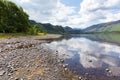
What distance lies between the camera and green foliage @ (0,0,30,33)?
90.7m

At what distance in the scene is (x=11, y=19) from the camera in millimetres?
97188

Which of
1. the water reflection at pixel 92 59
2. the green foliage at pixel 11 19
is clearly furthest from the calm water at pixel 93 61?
the green foliage at pixel 11 19

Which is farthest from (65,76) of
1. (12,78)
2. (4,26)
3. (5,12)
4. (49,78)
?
(5,12)

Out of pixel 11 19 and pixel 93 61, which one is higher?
pixel 11 19

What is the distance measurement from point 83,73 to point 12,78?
8.10 meters

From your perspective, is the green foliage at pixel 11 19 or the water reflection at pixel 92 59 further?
the green foliage at pixel 11 19

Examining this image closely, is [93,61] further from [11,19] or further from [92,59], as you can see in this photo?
[11,19]

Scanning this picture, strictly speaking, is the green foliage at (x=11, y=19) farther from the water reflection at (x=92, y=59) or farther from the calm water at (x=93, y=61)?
the water reflection at (x=92, y=59)

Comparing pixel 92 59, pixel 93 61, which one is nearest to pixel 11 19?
pixel 92 59

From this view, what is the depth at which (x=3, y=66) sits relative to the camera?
64.5ft

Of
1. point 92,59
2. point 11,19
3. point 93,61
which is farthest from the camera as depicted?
point 11,19

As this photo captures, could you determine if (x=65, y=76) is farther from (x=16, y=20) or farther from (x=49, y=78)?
(x=16, y=20)

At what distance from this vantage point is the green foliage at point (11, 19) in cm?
9072

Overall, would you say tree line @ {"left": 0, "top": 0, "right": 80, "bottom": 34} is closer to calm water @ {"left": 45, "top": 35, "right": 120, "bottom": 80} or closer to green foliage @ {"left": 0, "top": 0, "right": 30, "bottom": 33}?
green foliage @ {"left": 0, "top": 0, "right": 30, "bottom": 33}
